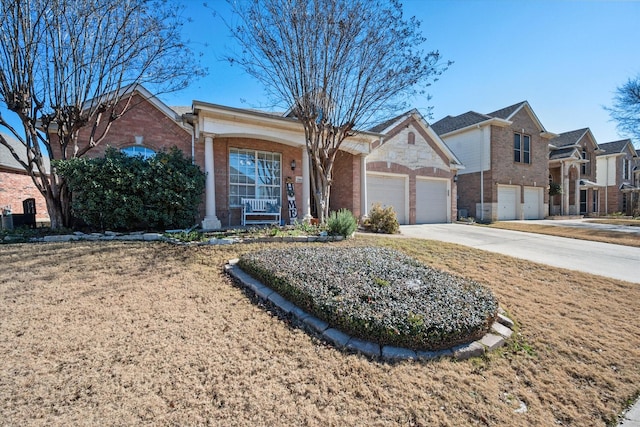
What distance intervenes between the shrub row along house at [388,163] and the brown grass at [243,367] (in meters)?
5.15

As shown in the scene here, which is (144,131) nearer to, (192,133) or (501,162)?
(192,133)

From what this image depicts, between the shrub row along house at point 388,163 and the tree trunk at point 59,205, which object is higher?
the shrub row along house at point 388,163

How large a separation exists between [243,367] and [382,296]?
179cm

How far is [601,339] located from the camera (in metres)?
3.31

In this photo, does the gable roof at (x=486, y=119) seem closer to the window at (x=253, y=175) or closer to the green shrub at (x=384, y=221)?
the green shrub at (x=384, y=221)

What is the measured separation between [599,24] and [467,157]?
11.5m

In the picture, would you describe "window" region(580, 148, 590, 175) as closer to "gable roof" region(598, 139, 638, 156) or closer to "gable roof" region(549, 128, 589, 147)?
"gable roof" region(549, 128, 589, 147)

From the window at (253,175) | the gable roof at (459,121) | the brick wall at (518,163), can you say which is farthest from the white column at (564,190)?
the window at (253,175)

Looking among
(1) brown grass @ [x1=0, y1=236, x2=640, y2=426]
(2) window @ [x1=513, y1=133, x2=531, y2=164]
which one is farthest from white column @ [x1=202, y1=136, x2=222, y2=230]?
(2) window @ [x1=513, y1=133, x2=531, y2=164]

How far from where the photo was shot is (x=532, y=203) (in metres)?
19.0

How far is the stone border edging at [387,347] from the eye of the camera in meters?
2.70

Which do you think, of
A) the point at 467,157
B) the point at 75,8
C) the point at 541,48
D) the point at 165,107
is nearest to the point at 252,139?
the point at 165,107

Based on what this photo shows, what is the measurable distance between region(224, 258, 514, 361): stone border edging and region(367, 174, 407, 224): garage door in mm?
9096

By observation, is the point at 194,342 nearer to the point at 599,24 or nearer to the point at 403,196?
the point at 599,24
